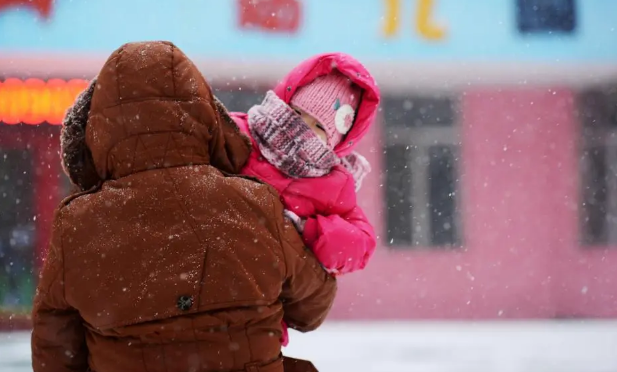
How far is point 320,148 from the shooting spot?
1.44 m

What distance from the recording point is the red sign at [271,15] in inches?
220

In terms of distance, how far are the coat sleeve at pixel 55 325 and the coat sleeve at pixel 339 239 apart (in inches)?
17.7

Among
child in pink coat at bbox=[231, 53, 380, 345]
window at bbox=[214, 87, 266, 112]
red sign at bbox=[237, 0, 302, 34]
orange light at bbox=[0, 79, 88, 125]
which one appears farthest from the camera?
window at bbox=[214, 87, 266, 112]

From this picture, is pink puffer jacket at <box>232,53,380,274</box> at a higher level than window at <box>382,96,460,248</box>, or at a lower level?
higher

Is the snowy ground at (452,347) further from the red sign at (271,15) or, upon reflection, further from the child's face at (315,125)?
the child's face at (315,125)

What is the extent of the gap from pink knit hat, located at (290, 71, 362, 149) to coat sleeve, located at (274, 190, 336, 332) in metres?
0.29

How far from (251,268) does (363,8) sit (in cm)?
504

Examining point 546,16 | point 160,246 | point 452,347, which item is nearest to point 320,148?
point 160,246

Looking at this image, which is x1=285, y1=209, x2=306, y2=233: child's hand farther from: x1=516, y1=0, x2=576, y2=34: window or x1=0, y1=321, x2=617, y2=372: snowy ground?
x1=516, y1=0, x2=576, y2=34: window

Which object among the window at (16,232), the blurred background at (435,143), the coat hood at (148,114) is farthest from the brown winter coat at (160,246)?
the window at (16,232)

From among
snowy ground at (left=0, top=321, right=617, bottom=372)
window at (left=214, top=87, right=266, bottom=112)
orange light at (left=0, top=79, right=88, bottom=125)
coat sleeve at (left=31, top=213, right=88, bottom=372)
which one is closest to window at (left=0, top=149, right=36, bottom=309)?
orange light at (left=0, top=79, right=88, bottom=125)

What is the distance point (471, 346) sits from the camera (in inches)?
201

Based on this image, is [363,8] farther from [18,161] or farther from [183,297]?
[183,297]

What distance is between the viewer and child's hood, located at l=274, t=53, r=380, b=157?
151 cm
